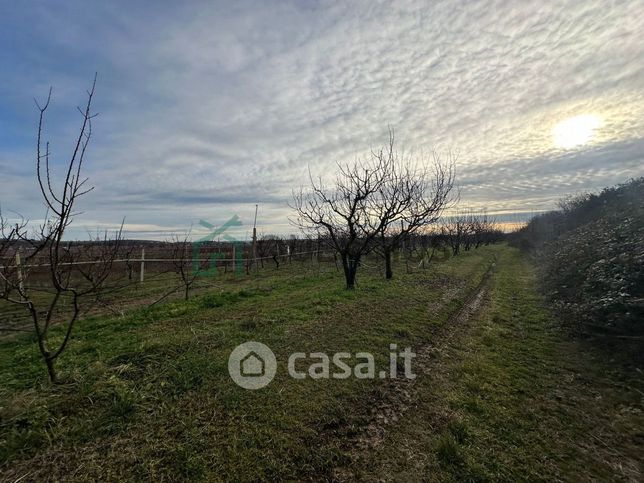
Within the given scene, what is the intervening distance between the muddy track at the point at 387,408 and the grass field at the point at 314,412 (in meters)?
0.02

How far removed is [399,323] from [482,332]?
169 centimetres

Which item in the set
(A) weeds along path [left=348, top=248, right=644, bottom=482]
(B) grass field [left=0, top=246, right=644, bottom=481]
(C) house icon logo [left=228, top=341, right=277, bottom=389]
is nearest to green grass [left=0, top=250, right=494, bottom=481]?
(B) grass field [left=0, top=246, right=644, bottom=481]

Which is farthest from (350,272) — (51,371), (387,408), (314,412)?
(51,371)

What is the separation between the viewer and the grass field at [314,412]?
242 cm

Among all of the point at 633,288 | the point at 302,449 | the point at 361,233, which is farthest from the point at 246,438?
the point at 361,233

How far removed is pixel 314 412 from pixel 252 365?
1.32 m

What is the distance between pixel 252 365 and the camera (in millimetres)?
4113

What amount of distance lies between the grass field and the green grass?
0.01 m

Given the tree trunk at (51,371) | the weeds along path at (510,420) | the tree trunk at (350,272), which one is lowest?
the weeds along path at (510,420)

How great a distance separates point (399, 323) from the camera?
6.21 metres

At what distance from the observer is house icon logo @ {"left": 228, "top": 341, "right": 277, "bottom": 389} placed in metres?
3.70

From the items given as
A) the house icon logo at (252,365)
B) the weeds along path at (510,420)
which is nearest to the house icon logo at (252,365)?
the house icon logo at (252,365)

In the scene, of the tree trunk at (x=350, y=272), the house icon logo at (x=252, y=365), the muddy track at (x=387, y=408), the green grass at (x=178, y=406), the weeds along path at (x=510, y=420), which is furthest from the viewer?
the tree trunk at (x=350, y=272)

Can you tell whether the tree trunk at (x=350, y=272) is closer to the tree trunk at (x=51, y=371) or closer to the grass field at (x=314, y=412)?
the grass field at (x=314, y=412)
